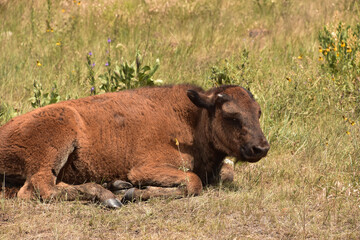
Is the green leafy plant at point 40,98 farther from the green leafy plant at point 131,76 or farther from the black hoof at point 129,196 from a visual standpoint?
the black hoof at point 129,196

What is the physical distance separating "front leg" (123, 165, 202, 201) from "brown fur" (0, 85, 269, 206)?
1cm

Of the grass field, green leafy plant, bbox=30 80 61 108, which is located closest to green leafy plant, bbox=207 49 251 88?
the grass field

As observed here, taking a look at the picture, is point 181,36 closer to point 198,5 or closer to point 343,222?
point 198,5

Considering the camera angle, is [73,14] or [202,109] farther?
[73,14]

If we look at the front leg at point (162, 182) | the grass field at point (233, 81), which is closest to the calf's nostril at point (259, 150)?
the grass field at point (233, 81)

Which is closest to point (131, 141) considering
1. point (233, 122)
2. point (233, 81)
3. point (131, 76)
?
point (233, 122)

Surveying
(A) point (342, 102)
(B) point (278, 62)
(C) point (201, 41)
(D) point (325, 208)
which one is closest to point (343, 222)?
(D) point (325, 208)

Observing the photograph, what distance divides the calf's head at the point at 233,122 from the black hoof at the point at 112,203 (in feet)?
4.36

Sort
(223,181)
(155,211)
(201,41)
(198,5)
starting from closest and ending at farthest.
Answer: (155,211) < (223,181) < (201,41) < (198,5)

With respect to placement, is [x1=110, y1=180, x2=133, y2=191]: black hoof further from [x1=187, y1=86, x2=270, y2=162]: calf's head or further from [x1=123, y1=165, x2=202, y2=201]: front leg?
[x1=187, y1=86, x2=270, y2=162]: calf's head

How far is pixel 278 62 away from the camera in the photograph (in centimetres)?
958

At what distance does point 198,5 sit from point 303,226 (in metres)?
8.55

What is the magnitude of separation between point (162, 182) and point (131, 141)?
0.61 meters

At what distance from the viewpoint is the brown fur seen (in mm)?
5473
